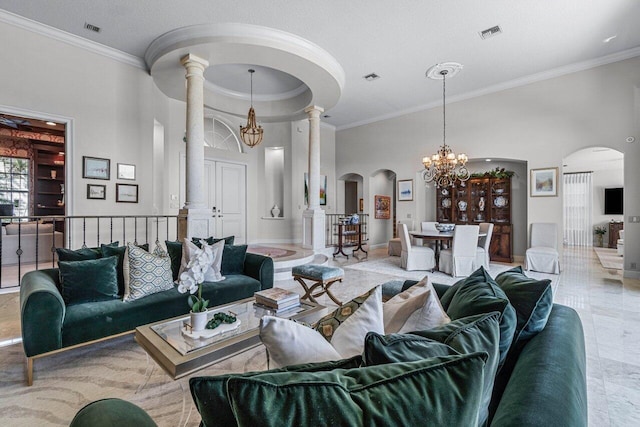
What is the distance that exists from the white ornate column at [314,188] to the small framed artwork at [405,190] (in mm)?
2521

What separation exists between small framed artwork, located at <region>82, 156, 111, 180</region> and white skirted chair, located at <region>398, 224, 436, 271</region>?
5.14 metres

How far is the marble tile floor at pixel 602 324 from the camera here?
1884 millimetres

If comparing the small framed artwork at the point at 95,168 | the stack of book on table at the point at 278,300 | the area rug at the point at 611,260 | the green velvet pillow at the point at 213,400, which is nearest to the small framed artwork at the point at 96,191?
the small framed artwork at the point at 95,168

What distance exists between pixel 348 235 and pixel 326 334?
668cm

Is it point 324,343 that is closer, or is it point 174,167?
point 324,343

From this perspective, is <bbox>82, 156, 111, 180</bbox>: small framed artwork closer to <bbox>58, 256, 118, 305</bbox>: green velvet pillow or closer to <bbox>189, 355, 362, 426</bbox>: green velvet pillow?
<bbox>58, 256, 118, 305</bbox>: green velvet pillow

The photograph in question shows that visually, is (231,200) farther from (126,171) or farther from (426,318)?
(426,318)

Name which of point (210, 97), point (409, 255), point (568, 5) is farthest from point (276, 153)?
→ point (568, 5)

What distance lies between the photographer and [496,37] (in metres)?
4.43

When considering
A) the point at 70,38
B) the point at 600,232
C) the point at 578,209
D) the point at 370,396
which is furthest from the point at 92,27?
the point at 600,232

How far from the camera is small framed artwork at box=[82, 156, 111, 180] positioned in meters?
4.53

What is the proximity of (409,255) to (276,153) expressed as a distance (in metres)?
4.68

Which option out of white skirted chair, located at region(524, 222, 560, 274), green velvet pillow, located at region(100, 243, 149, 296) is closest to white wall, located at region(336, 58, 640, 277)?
white skirted chair, located at region(524, 222, 560, 274)

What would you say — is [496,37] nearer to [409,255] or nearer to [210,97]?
[409,255]
